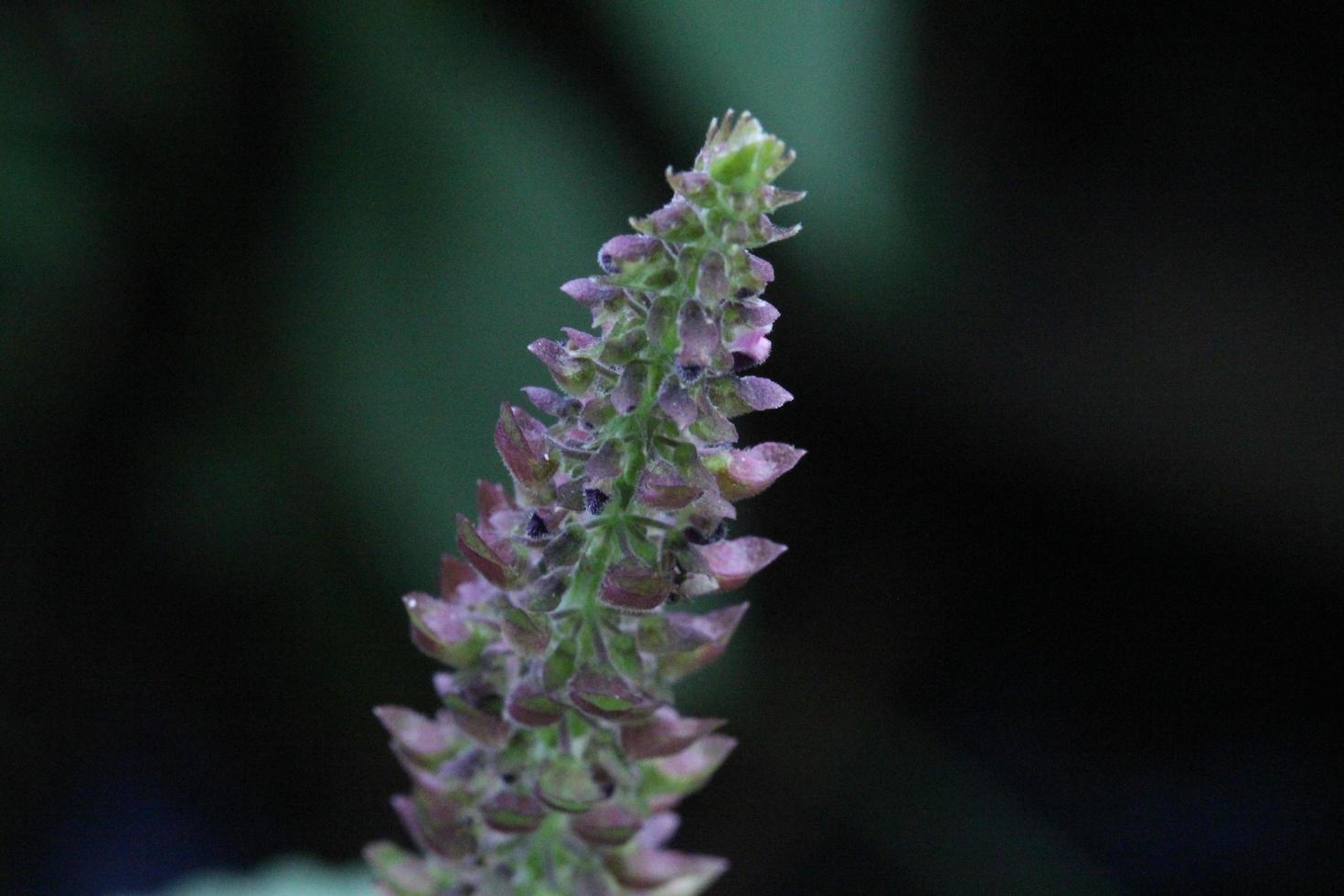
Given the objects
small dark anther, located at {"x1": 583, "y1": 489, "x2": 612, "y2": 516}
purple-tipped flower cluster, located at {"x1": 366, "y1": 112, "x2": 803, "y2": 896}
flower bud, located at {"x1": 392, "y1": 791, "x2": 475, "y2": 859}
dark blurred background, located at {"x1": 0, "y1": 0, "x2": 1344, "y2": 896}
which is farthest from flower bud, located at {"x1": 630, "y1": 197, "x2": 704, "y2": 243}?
dark blurred background, located at {"x1": 0, "y1": 0, "x2": 1344, "y2": 896}

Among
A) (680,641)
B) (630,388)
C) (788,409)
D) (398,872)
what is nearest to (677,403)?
(630,388)

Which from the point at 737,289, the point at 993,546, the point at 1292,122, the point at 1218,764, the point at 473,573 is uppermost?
the point at 1292,122

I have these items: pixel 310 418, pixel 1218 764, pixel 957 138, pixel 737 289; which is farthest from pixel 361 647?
pixel 737 289

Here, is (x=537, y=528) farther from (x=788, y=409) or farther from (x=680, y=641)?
(x=788, y=409)

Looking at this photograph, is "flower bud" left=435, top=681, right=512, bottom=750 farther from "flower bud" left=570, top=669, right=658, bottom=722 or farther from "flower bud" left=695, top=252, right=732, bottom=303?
"flower bud" left=695, top=252, right=732, bottom=303

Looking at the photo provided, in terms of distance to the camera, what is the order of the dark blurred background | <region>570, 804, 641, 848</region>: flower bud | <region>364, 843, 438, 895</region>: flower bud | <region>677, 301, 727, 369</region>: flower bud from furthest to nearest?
the dark blurred background
<region>364, 843, 438, 895</region>: flower bud
<region>570, 804, 641, 848</region>: flower bud
<region>677, 301, 727, 369</region>: flower bud

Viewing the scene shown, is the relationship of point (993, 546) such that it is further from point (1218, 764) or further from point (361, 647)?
point (361, 647)

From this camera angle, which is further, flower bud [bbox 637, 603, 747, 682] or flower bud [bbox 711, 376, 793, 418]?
flower bud [bbox 637, 603, 747, 682]

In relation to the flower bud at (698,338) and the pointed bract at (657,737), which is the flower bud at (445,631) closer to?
the pointed bract at (657,737)
